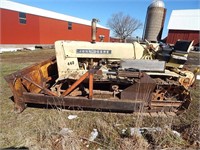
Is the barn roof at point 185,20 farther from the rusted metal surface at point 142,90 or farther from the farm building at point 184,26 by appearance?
the rusted metal surface at point 142,90

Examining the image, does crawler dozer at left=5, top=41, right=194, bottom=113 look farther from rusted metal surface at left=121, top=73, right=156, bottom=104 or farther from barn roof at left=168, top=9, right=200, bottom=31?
barn roof at left=168, top=9, right=200, bottom=31

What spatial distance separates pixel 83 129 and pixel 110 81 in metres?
1.16

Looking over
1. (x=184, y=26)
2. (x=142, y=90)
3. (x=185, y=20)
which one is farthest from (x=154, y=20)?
(x=185, y=20)

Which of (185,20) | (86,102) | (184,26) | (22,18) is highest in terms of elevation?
(185,20)

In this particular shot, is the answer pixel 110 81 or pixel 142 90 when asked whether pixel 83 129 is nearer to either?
pixel 110 81

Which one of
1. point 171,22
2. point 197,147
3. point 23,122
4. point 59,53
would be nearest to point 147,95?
point 197,147

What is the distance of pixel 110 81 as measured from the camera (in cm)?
387

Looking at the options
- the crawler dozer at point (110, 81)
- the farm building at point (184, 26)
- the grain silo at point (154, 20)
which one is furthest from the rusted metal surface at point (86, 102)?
the farm building at point (184, 26)

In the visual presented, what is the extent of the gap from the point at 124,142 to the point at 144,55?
7.75 feet

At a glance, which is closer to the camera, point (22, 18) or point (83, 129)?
point (83, 129)

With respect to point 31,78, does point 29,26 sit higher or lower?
higher

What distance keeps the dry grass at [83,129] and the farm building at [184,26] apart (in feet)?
91.8

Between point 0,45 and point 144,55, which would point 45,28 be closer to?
point 0,45

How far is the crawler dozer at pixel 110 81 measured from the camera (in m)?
3.65
